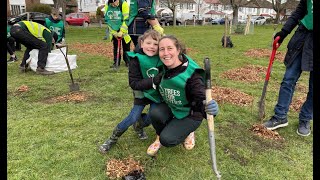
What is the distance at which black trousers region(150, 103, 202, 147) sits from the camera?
10.2ft

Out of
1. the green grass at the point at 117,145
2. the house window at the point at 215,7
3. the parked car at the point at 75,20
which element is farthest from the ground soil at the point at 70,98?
the house window at the point at 215,7

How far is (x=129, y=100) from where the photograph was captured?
5.34 m

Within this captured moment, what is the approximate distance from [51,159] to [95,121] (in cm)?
115

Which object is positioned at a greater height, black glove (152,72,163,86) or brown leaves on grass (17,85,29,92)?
black glove (152,72,163,86)

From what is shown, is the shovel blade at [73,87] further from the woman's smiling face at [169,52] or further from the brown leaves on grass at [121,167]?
the woman's smiling face at [169,52]

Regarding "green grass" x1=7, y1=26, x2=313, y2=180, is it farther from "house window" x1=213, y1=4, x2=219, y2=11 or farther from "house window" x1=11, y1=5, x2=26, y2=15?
"house window" x1=213, y1=4, x2=219, y2=11

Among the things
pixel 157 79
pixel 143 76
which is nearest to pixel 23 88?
pixel 143 76

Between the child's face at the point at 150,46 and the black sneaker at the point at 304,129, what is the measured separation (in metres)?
2.27

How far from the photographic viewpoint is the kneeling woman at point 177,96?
2.94 metres

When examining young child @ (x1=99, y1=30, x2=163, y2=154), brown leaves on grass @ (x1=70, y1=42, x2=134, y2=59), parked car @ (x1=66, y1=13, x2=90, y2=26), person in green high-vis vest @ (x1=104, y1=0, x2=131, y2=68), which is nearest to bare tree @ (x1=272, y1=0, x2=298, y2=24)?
parked car @ (x1=66, y1=13, x2=90, y2=26)

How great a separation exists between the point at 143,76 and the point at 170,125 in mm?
645

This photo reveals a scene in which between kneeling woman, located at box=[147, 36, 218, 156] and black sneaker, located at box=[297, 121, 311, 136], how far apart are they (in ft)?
5.38
